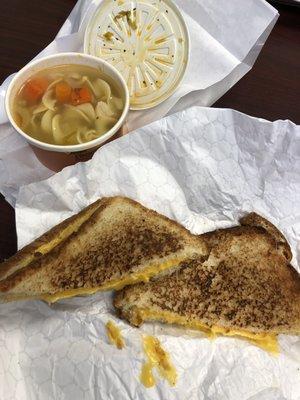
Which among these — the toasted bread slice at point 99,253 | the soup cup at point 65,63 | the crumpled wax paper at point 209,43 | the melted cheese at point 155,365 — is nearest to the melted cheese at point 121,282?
the toasted bread slice at point 99,253

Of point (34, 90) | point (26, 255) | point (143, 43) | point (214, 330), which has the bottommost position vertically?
point (26, 255)

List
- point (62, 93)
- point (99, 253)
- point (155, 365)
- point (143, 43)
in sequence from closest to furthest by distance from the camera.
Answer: point (155, 365), point (99, 253), point (62, 93), point (143, 43)

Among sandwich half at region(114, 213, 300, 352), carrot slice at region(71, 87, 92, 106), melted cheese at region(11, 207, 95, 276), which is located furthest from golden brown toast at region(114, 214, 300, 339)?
carrot slice at region(71, 87, 92, 106)

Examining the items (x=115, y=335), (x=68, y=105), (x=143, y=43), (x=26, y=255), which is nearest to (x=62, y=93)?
(x=68, y=105)

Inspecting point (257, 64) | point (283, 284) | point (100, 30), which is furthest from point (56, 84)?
point (283, 284)

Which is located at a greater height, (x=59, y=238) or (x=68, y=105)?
(x=68, y=105)

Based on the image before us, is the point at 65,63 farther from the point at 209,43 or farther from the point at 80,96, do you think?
the point at 209,43
